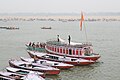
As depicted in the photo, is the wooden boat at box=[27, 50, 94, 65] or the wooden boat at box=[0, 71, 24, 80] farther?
the wooden boat at box=[27, 50, 94, 65]

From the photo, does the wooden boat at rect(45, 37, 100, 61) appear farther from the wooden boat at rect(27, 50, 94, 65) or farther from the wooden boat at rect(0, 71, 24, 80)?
the wooden boat at rect(0, 71, 24, 80)

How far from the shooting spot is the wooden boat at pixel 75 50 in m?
43.8

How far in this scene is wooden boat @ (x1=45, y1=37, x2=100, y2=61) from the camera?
144 ft

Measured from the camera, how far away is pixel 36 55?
1759 inches

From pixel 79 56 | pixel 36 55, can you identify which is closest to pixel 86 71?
pixel 79 56

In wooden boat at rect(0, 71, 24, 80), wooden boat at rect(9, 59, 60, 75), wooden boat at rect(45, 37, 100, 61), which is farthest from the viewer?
wooden boat at rect(45, 37, 100, 61)

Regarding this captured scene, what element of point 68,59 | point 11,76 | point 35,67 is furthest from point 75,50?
point 11,76

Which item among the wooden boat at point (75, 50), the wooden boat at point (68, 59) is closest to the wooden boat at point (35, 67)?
the wooden boat at point (68, 59)

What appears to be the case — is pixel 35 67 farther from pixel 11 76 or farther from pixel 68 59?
pixel 68 59

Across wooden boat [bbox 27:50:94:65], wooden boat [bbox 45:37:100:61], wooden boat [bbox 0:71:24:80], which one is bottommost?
wooden boat [bbox 0:71:24:80]

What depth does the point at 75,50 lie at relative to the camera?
4438 centimetres

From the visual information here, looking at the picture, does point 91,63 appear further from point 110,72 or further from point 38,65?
point 38,65

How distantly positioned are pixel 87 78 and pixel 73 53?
30.7 ft

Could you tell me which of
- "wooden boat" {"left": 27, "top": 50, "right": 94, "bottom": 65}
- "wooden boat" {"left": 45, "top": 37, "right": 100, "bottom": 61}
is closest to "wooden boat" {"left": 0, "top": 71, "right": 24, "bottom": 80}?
"wooden boat" {"left": 27, "top": 50, "right": 94, "bottom": 65}
